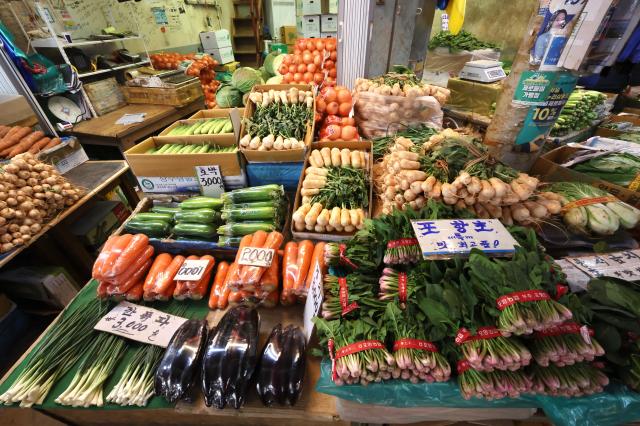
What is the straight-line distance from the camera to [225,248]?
195cm

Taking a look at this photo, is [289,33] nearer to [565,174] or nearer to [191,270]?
[565,174]

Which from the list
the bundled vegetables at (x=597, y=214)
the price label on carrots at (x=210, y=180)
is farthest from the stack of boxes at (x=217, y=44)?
the bundled vegetables at (x=597, y=214)

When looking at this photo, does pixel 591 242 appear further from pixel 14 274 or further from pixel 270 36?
pixel 270 36

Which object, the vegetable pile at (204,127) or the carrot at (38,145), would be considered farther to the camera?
the carrot at (38,145)

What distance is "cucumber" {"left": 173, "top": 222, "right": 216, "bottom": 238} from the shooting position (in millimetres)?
2002

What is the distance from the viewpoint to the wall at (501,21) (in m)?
→ 7.20

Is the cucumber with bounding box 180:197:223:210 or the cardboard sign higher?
the cucumber with bounding box 180:197:223:210

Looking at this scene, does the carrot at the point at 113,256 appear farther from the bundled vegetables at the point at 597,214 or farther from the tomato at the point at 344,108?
the bundled vegetables at the point at 597,214

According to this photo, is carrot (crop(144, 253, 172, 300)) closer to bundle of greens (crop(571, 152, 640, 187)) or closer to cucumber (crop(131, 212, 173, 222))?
cucumber (crop(131, 212, 173, 222))

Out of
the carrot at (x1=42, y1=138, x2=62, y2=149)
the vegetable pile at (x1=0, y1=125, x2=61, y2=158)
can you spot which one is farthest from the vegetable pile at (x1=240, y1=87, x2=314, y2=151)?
the vegetable pile at (x1=0, y1=125, x2=61, y2=158)

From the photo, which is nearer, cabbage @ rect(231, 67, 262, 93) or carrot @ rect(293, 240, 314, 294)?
carrot @ rect(293, 240, 314, 294)

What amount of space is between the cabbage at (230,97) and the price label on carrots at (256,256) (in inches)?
146

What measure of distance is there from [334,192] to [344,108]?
1.49 m

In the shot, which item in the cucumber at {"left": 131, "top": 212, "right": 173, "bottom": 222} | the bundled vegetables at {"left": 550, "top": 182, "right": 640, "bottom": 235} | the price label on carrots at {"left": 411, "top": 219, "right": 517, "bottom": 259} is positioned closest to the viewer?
the price label on carrots at {"left": 411, "top": 219, "right": 517, "bottom": 259}
